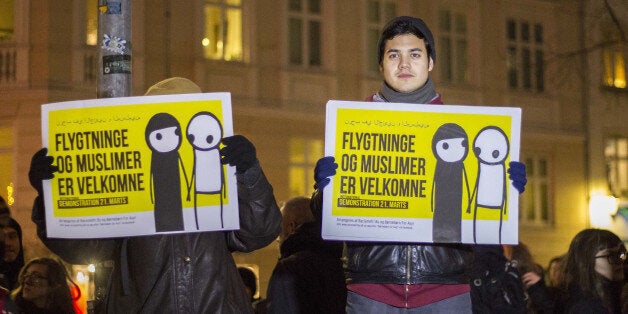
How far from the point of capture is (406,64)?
483 cm

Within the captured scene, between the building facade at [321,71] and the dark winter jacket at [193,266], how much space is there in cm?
1034

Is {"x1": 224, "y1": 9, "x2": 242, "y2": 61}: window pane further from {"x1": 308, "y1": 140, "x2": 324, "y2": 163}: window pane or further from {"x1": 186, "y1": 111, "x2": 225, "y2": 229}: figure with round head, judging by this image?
{"x1": 186, "y1": 111, "x2": 225, "y2": 229}: figure with round head

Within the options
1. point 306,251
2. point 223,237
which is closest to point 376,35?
point 306,251

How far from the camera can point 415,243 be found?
186 inches

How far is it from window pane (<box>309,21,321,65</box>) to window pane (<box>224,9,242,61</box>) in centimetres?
171

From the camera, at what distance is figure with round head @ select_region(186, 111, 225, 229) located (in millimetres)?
4777

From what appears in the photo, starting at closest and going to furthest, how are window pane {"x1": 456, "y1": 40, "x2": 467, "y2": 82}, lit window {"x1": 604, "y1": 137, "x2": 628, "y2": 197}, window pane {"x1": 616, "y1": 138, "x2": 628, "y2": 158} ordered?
window pane {"x1": 456, "y1": 40, "x2": 467, "y2": 82} → lit window {"x1": 604, "y1": 137, "x2": 628, "y2": 197} → window pane {"x1": 616, "y1": 138, "x2": 628, "y2": 158}

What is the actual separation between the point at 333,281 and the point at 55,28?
1419 cm

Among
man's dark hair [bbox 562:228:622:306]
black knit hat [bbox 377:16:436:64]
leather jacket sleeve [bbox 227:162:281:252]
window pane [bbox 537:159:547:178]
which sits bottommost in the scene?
man's dark hair [bbox 562:228:622:306]

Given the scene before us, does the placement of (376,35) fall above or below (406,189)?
above

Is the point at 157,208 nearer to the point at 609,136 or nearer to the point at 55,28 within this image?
the point at 55,28

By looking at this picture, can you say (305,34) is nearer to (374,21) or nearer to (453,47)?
(374,21)

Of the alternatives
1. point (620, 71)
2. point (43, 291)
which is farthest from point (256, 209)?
point (620, 71)

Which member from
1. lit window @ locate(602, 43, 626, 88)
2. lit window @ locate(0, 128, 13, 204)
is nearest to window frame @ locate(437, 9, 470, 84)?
lit window @ locate(602, 43, 626, 88)
